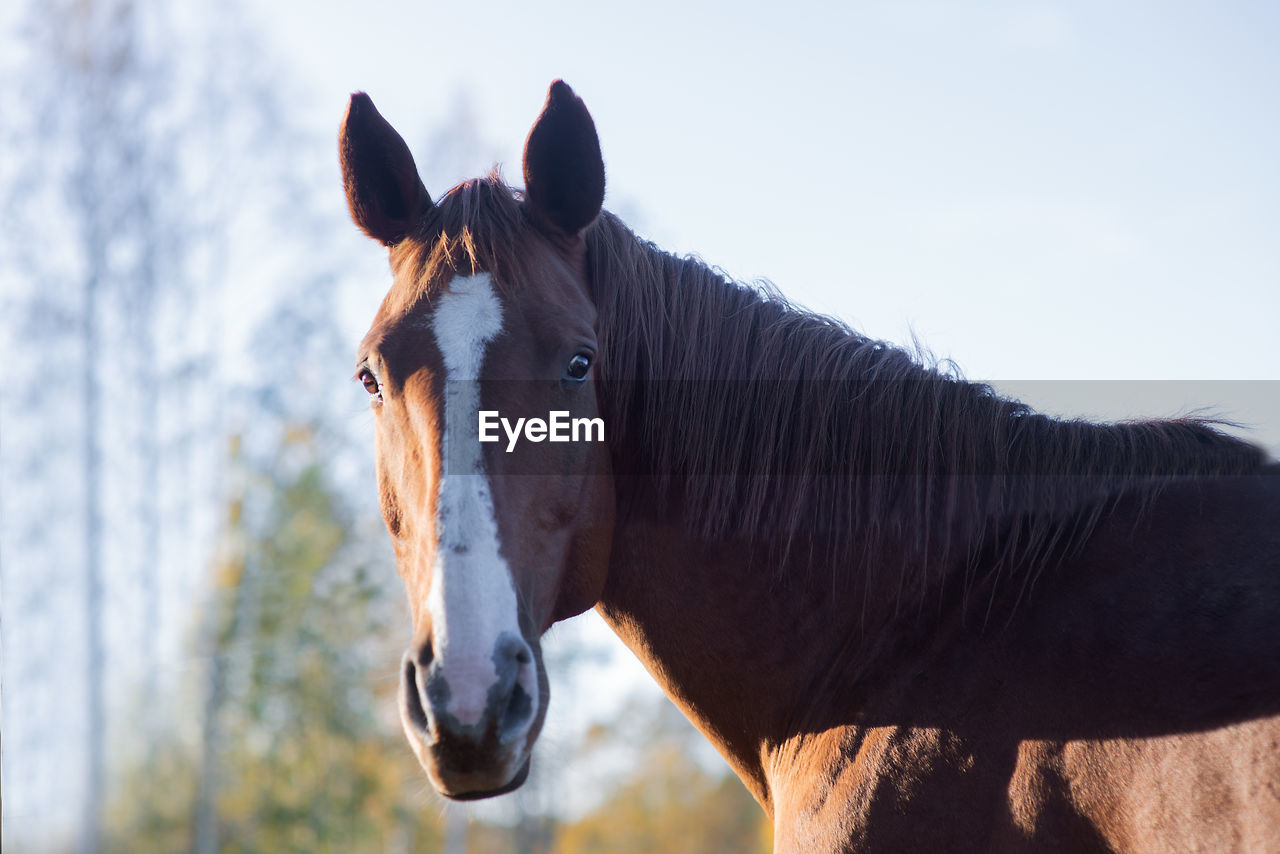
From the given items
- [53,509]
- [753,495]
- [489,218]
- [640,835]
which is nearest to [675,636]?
[753,495]

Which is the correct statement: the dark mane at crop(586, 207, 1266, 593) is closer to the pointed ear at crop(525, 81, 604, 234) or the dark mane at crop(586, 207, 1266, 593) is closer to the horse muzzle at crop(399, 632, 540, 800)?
the pointed ear at crop(525, 81, 604, 234)

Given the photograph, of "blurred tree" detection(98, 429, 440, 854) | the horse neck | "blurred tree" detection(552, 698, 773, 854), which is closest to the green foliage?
"blurred tree" detection(98, 429, 440, 854)

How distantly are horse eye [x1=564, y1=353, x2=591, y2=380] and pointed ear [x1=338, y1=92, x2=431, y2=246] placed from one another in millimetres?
812

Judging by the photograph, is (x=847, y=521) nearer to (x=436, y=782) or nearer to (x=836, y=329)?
(x=836, y=329)

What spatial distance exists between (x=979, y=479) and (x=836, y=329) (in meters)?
0.64

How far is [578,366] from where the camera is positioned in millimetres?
2465

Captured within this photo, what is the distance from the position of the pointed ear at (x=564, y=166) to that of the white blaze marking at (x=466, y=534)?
Result: 43 cm

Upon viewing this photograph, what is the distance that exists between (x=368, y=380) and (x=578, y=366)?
2.14 ft

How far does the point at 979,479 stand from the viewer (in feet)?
8.13

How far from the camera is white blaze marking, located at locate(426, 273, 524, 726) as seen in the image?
1893mm

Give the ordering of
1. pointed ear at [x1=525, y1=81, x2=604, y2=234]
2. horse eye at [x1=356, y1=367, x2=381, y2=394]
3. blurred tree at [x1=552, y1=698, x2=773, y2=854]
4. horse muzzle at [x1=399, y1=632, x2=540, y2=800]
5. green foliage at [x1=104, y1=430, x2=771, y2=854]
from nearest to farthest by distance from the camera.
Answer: horse muzzle at [x1=399, y1=632, x2=540, y2=800] < horse eye at [x1=356, y1=367, x2=381, y2=394] < pointed ear at [x1=525, y1=81, x2=604, y2=234] < green foliage at [x1=104, y1=430, x2=771, y2=854] < blurred tree at [x1=552, y1=698, x2=773, y2=854]

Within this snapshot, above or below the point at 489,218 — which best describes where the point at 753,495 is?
below

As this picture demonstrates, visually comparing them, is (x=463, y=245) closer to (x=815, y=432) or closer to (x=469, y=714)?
(x=815, y=432)

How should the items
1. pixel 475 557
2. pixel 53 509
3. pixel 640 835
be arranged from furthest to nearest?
pixel 640 835 < pixel 53 509 < pixel 475 557
